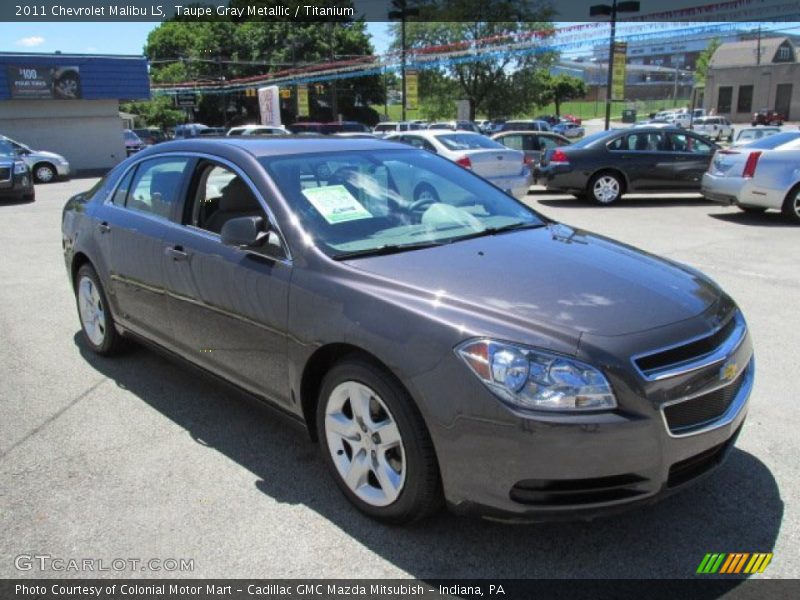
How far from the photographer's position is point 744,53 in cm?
7612

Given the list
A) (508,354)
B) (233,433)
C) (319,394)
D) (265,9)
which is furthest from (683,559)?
(265,9)

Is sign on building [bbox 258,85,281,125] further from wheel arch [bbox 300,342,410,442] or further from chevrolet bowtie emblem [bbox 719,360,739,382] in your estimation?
chevrolet bowtie emblem [bbox 719,360,739,382]

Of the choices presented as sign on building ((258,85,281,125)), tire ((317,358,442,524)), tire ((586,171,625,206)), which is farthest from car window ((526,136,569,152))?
sign on building ((258,85,281,125))

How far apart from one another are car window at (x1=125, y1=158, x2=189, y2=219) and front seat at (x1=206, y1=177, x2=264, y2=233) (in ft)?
1.18

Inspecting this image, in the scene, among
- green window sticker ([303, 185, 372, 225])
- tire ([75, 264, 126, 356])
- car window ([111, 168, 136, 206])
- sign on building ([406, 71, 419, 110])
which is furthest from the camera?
sign on building ([406, 71, 419, 110])

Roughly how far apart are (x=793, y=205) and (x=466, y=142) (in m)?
5.77

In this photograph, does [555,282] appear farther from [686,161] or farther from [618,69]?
[618,69]

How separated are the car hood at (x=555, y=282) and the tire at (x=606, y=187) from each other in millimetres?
10744

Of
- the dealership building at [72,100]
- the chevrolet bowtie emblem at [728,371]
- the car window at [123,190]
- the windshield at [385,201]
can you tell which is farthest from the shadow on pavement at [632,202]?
the dealership building at [72,100]

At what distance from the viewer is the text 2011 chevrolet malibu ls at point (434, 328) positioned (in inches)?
95.7

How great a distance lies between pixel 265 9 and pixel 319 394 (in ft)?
196

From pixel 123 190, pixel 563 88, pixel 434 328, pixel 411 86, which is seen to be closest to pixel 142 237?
pixel 123 190

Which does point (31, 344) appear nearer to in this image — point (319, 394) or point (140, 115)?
point (319, 394)

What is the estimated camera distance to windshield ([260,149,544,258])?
3.34 meters
